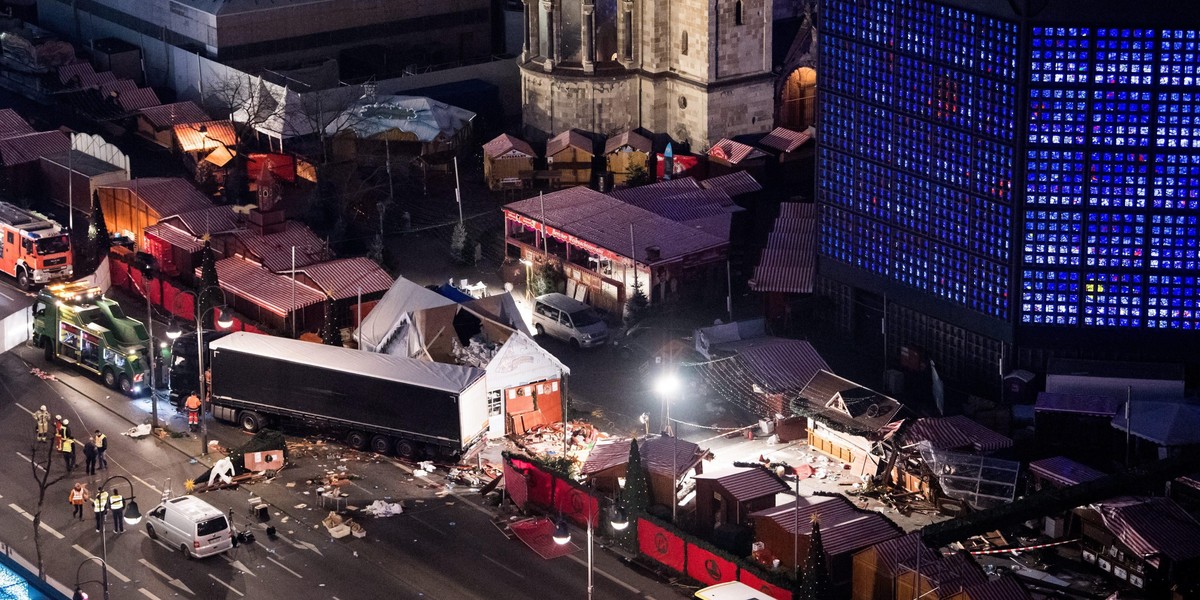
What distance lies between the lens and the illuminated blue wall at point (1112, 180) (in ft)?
252

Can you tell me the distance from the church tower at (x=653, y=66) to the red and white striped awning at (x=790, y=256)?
15921 millimetres

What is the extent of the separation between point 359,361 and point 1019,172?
2672 cm

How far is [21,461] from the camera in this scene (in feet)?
257

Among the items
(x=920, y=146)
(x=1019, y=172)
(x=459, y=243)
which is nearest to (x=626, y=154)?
(x=459, y=243)

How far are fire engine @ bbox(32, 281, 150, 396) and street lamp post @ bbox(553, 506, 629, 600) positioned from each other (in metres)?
23.2

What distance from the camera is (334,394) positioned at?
256ft

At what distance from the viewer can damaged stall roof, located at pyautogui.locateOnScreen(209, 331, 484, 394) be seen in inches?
3022

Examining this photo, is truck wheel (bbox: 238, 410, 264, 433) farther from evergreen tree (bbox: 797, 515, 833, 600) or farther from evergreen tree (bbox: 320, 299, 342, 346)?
evergreen tree (bbox: 797, 515, 833, 600)

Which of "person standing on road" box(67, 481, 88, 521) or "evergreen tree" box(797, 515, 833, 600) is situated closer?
"evergreen tree" box(797, 515, 833, 600)

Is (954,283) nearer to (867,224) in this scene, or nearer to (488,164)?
(867,224)

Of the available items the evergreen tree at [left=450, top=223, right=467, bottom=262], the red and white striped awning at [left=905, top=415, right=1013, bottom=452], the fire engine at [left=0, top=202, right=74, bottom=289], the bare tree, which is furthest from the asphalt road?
the evergreen tree at [left=450, top=223, right=467, bottom=262]

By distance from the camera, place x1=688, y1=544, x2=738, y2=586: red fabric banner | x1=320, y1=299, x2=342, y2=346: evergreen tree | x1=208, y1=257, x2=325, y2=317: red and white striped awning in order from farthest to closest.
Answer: x1=208, y1=257, x2=325, y2=317: red and white striped awning → x1=320, y1=299, x2=342, y2=346: evergreen tree → x1=688, y1=544, x2=738, y2=586: red fabric banner

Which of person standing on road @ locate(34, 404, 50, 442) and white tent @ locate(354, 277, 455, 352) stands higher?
white tent @ locate(354, 277, 455, 352)

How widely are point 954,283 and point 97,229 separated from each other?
42488 mm
